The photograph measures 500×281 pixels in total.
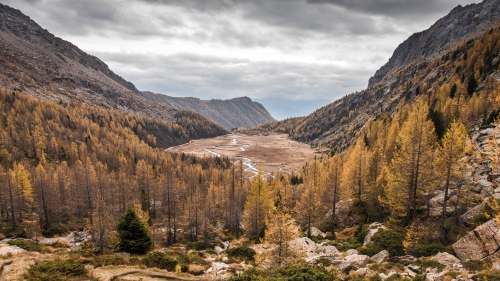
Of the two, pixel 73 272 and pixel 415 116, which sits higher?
pixel 415 116

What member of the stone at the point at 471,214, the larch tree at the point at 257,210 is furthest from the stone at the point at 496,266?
the larch tree at the point at 257,210

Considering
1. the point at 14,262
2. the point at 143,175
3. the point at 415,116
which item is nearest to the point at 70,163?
the point at 143,175

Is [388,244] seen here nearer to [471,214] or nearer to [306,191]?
[471,214]

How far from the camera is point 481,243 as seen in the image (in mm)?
23172

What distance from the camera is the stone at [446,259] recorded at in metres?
23.8

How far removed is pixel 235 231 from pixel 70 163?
104m

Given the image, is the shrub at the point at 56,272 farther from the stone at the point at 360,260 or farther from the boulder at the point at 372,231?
the boulder at the point at 372,231

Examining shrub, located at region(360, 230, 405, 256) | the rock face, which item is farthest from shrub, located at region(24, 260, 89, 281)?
the rock face

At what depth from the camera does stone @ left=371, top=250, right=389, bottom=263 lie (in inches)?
1113

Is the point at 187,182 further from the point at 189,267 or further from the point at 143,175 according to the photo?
the point at 189,267

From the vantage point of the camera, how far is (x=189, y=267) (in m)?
26.3

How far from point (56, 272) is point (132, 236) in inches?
562

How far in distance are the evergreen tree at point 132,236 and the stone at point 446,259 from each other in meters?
34.1

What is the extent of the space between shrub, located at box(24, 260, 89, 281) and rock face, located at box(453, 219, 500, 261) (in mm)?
34801
